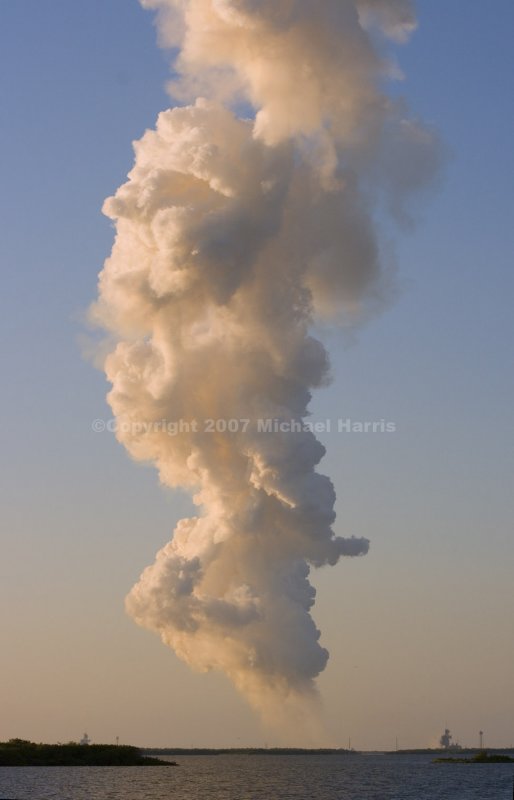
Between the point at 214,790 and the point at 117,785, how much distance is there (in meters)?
19.1

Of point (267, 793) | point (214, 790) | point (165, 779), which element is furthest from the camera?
point (165, 779)

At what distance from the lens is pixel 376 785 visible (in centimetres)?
17650

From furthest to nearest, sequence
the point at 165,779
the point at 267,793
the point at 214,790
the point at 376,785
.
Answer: the point at 165,779 → the point at 376,785 → the point at 214,790 → the point at 267,793

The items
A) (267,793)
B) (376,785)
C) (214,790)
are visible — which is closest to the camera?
(267,793)

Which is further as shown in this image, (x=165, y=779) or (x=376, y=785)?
(x=165, y=779)

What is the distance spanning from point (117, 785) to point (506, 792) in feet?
188

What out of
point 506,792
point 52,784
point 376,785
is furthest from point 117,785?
point 506,792

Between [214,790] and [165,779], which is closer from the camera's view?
[214,790]

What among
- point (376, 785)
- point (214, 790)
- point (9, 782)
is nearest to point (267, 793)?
point (214, 790)

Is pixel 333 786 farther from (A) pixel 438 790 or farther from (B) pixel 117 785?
(B) pixel 117 785

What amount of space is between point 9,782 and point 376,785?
5614cm

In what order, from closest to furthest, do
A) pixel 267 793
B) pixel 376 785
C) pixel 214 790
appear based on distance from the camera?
pixel 267 793 < pixel 214 790 < pixel 376 785

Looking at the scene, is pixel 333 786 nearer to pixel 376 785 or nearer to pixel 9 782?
pixel 376 785

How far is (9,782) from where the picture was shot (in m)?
181
